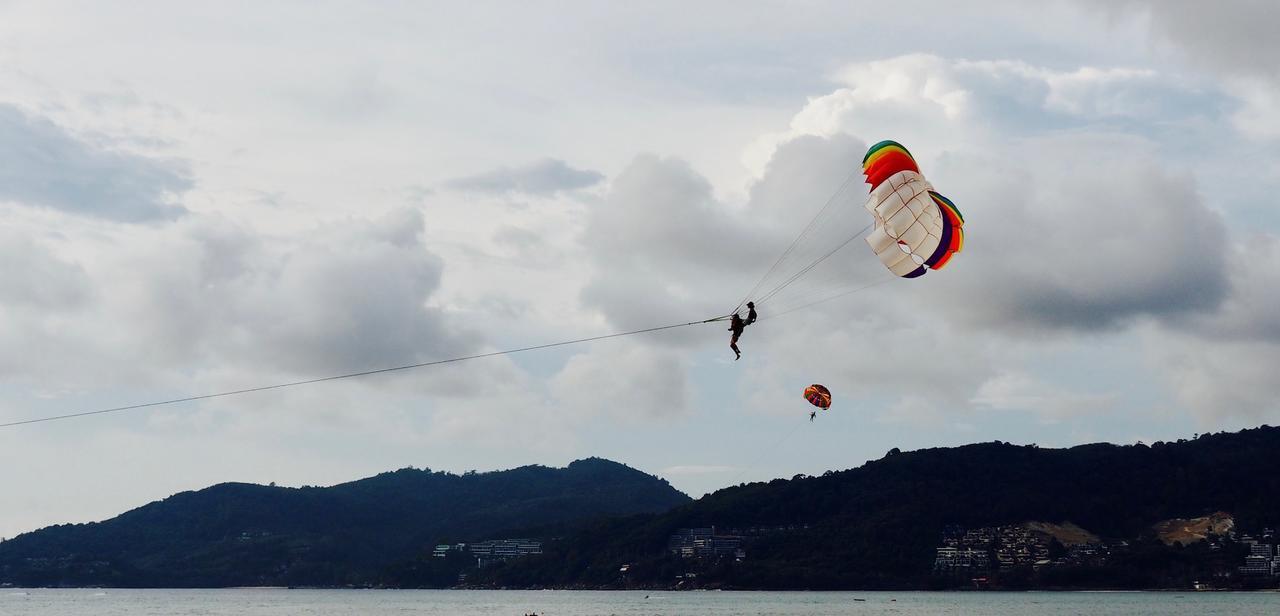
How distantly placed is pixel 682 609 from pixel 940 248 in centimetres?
11103

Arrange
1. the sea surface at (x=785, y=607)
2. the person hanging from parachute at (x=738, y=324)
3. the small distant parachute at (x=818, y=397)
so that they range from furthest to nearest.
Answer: the sea surface at (x=785, y=607)
the small distant parachute at (x=818, y=397)
the person hanging from parachute at (x=738, y=324)

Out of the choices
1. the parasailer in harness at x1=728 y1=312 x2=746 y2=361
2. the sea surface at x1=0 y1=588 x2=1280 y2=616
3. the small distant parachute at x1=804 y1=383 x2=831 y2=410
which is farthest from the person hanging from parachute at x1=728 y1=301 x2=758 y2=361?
the sea surface at x1=0 y1=588 x2=1280 y2=616

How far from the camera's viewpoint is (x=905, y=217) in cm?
3712

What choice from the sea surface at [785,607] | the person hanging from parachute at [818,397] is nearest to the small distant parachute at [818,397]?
the person hanging from parachute at [818,397]

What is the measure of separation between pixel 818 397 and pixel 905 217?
79.1 ft

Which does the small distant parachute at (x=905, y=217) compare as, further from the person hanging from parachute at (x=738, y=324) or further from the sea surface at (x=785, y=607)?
the sea surface at (x=785, y=607)

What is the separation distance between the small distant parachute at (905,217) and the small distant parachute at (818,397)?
22147 mm

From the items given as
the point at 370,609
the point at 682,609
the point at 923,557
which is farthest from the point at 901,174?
the point at 923,557

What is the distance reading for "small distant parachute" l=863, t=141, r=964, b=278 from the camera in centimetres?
Result: 3712

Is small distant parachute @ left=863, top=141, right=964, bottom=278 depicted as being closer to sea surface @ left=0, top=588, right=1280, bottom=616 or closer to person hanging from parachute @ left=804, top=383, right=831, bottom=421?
person hanging from parachute @ left=804, top=383, right=831, bottom=421

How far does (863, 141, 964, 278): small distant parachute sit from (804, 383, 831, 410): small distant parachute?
872 inches

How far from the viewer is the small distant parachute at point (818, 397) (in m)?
59.8

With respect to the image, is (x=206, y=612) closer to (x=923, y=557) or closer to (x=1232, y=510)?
(x=923, y=557)

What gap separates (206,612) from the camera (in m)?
147
